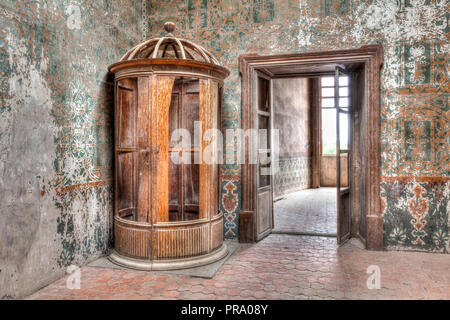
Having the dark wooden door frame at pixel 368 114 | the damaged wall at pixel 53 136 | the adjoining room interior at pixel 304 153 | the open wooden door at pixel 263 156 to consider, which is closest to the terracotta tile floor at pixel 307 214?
the adjoining room interior at pixel 304 153

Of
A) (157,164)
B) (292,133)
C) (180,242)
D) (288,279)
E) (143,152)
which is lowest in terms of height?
(288,279)

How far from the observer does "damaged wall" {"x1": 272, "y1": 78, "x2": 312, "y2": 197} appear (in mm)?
10422

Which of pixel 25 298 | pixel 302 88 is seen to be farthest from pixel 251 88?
pixel 302 88

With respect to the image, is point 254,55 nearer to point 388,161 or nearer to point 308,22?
point 308,22

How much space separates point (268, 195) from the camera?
5.39 m

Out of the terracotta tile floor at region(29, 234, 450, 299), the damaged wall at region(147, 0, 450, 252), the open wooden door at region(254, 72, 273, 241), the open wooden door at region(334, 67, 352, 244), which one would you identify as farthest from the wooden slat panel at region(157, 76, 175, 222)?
the open wooden door at region(334, 67, 352, 244)

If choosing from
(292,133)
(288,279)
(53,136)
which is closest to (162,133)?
(53,136)

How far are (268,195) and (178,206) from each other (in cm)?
145

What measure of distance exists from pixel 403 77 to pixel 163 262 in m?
3.84

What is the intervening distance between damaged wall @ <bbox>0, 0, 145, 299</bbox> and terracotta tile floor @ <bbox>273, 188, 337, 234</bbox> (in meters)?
3.14

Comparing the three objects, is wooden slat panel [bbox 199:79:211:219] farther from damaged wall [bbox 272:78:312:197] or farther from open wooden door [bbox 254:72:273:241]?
damaged wall [bbox 272:78:312:197]

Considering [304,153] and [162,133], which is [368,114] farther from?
[304,153]

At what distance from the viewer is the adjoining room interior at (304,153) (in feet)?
24.4

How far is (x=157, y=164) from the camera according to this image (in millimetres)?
3869
